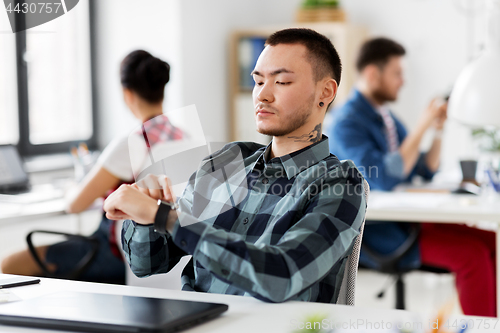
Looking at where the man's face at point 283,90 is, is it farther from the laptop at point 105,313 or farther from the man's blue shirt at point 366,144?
the man's blue shirt at point 366,144

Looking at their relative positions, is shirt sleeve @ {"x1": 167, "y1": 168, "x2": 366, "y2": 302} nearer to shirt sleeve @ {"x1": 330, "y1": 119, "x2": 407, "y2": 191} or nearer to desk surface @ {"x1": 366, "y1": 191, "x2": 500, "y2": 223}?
desk surface @ {"x1": 366, "y1": 191, "x2": 500, "y2": 223}

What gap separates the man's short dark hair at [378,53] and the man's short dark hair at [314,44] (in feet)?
5.95

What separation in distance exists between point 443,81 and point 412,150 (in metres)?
1.61

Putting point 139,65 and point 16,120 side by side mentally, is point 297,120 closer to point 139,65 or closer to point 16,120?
point 139,65

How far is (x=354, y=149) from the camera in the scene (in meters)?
2.78

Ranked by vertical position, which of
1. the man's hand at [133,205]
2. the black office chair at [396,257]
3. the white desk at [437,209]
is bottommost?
the black office chair at [396,257]

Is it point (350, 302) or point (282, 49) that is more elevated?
point (282, 49)

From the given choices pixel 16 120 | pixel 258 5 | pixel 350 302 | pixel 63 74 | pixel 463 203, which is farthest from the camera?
pixel 258 5

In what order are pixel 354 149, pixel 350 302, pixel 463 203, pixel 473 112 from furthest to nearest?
pixel 354 149 → pixel 463 203 → pixel 473 112 → pixel 350 302

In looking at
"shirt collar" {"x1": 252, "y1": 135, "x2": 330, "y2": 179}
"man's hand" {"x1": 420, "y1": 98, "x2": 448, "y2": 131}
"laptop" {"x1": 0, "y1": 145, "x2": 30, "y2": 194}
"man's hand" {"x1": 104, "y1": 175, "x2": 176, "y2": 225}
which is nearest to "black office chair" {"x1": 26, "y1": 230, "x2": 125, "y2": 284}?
"laptop" {"x1": 0, "y1": 145, "x2": 30, "y2": 194}

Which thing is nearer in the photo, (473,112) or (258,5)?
(473,112)

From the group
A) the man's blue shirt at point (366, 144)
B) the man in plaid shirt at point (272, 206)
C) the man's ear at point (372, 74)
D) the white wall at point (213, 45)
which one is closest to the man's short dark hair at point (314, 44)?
the man in plaid shirt at point (272, 206)

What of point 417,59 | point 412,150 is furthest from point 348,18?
point 412,150

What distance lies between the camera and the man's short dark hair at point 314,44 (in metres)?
1.32
